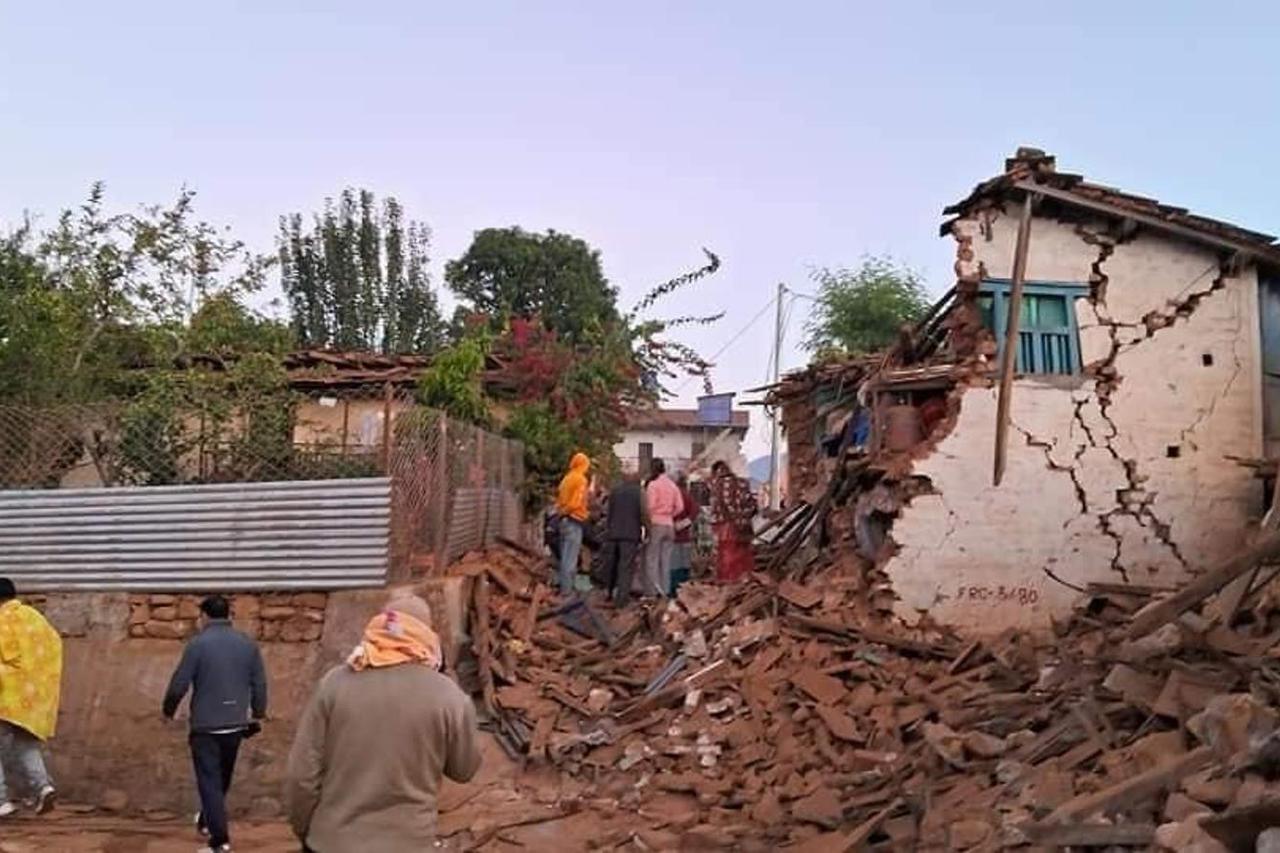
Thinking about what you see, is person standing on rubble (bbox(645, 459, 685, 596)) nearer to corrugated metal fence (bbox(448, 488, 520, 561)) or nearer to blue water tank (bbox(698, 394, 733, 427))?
corrugated metal fence (bbox(448, 488, 520, 561))

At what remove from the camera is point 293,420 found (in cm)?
1193

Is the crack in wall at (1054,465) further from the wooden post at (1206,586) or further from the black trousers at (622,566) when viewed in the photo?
the black trousers at (622,566)

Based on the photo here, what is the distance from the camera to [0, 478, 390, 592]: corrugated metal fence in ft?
33.7

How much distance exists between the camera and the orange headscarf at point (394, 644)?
13.3 feet

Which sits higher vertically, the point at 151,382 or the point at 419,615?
the point at 151,382

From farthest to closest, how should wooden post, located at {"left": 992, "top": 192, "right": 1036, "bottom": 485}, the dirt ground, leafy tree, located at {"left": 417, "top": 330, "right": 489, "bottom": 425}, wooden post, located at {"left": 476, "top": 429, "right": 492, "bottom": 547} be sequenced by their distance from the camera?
leafy tree, located at {"left": 417, "top": 330, "right": 489, "bottom": 425} → wooden post, located at {"left": 476, "top": 429, "right": 492, "bottom": 547} → wooden post, located at {"left": 992, "top": 192, "right": 1036, "bottom": 485} → the dirt ground

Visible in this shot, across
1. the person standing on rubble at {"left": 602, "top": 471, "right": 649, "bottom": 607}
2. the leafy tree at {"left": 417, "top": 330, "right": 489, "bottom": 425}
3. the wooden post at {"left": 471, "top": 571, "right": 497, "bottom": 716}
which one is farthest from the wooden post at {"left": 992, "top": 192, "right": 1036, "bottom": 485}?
the leafy tree at {"left": 417, "top": 330, "right": 489, "bottom": 425}

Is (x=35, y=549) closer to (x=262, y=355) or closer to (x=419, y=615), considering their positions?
(x=262, y=355)

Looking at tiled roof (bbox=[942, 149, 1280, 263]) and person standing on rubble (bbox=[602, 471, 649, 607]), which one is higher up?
tiled roof (bbox=[942, 149, 1280, 263])

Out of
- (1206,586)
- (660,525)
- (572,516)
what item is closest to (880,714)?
(1206,586)

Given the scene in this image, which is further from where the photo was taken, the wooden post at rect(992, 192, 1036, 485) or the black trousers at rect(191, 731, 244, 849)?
the wooden post at rect(992, 192, 1036, 485)

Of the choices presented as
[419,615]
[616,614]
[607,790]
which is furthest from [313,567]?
[419,615]

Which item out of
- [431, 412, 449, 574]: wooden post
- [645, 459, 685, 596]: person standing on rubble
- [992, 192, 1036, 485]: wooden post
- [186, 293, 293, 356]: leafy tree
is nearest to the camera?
[431, 412, 449, 574]: wooden post

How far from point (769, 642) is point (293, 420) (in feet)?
17.2
